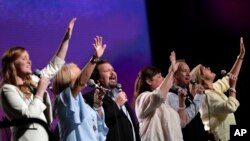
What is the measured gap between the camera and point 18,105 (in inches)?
103

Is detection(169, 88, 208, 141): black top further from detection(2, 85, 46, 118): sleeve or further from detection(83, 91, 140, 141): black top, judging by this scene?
detection(2, 85, 46, 118): sleeve

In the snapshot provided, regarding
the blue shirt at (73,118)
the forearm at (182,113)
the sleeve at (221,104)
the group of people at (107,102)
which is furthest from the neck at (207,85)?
the blue shirt at (73,118)

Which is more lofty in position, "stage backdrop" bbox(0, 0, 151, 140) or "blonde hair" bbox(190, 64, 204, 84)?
"stage backdrop" bbox(0, 0, 151, 140)

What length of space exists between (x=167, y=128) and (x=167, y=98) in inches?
13.0

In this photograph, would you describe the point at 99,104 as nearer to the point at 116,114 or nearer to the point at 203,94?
the point at 116,114

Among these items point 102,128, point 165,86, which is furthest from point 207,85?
point 102,128

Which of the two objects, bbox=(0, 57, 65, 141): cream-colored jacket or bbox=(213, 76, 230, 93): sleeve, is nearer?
bbox=(0, 57, 65, 141): cream-colored jacket

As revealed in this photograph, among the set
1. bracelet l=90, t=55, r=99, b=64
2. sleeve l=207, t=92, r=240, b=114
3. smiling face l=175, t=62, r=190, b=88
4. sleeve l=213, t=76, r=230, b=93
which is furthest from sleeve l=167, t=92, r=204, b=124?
bracelet l=90, t=55, r=99, b=64

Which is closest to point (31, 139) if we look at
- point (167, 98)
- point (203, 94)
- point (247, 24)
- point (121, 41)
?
point (167, 98)

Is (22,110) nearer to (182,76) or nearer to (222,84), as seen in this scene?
(182,76)

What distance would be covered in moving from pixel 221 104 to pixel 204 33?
3.72 feet

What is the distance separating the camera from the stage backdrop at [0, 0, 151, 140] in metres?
3.94

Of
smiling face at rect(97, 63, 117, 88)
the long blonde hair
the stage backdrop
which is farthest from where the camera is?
the stage backdrop

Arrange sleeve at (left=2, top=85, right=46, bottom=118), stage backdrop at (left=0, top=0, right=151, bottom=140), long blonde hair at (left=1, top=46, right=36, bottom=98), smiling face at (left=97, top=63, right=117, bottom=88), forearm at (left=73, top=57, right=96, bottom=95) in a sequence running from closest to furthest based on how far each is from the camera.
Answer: sleeve at (left=2, top=85, right=46, bottom=118), long blonde hair at (left=1, top=46, right=36, bottom=98), forearm at (left=73, top=57, right=96, bottom=95), smiling face at (left=97, top=63, right=117, bottom=88), stage backdrop at (left=0, top=0, right=151, bottom=140)
